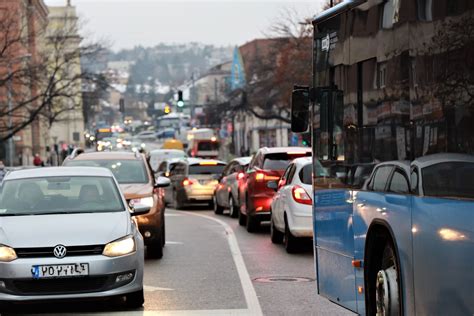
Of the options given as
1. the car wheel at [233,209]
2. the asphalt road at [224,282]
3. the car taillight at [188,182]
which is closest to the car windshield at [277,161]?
the asphalt road at [224,282]

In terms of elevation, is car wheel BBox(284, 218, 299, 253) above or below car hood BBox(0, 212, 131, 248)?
below

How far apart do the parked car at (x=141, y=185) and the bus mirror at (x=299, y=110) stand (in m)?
5.17

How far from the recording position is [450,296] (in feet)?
19.7

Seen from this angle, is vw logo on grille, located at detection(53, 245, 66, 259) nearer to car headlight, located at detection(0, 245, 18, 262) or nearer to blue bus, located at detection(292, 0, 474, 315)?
car headlight, located at detection(0, 245, 18, 262)

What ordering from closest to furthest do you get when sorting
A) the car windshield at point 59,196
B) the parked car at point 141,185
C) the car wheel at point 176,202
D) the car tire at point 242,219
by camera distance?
the car windshield at point 59,196 → the parked car at point 141,185 → the car tire at point 242,219 → the car wheel at point 176,202

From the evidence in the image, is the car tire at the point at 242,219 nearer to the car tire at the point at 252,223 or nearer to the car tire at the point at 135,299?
the car tire at the point at 252,223

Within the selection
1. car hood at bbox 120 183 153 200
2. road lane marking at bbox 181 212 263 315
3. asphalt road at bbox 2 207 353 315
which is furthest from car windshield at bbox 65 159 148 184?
road lane marking at bbox 181 212 263 315

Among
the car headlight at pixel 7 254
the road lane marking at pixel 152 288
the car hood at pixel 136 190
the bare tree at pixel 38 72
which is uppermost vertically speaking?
the bare tree at pixel 38 72

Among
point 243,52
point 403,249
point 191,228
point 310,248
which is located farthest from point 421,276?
point 243,52

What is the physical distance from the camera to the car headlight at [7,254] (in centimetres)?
990

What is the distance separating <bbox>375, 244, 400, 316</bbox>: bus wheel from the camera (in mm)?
7324

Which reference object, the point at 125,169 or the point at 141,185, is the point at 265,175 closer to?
the point at 125,169

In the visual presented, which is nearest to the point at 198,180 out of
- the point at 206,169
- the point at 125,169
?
the point at 206,169

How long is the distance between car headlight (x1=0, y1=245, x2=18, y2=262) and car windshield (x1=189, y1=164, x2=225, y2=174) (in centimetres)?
2294
